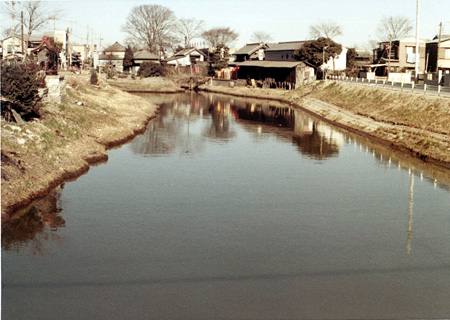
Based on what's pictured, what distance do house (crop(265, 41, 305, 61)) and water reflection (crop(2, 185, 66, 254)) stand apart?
6119cm

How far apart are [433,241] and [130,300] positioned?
9.58 meters

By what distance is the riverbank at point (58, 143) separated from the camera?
18.5 m

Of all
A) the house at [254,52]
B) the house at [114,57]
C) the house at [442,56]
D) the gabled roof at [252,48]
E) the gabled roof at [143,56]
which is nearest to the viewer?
the house at [442,56]

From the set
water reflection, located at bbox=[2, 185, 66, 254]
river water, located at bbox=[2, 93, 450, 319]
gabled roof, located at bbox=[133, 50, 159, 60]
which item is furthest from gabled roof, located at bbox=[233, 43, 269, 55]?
water reflection, located at bbox=[2, 185, 66, 254]

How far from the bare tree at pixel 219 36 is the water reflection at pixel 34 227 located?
11285 cm

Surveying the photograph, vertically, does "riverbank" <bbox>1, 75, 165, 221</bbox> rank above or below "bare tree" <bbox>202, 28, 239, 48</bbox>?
below

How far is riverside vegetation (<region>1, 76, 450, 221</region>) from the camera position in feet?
64.9

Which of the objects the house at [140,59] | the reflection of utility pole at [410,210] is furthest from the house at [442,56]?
the house at [140,59]

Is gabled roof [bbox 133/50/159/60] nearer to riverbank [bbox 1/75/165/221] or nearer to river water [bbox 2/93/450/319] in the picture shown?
riverbank [bbox 1/75/165/221]

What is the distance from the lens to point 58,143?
2392cm

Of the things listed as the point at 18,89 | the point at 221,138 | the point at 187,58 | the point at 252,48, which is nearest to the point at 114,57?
the point at 187,58

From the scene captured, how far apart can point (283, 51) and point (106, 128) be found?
49.9 metres

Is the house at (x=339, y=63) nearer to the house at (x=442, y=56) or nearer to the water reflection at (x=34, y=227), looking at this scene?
the house at (x=442, y=56)

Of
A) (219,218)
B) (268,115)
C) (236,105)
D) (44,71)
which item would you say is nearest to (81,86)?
(44,71)
